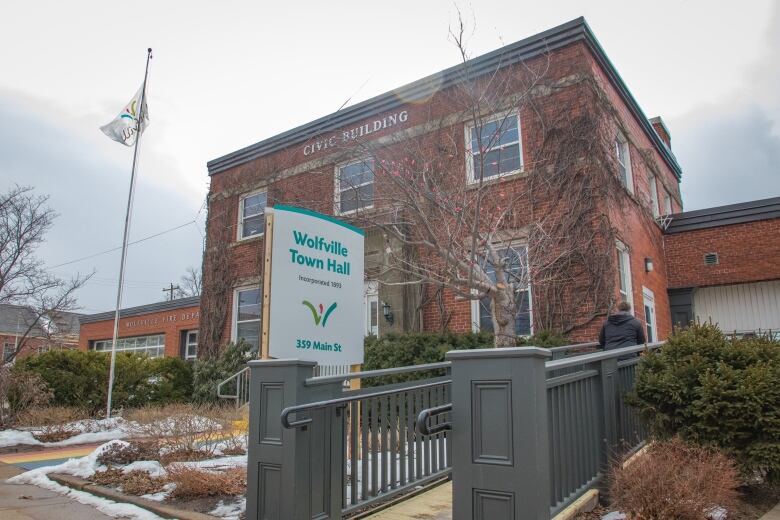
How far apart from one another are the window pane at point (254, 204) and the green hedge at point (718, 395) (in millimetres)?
13718

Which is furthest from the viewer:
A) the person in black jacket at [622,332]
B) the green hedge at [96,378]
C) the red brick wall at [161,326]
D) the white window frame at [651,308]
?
the red brick wall at [161,326]

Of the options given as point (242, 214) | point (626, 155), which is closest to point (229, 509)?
point (626, 155)

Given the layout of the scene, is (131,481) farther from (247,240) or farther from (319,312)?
(247,240)

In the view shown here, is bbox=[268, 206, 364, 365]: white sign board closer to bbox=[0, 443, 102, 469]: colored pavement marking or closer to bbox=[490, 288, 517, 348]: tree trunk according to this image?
bbox=[490, 288, 517, 348]: tree trunk

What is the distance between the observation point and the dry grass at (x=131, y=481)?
5770 millimetres

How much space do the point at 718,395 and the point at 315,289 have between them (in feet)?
12.5

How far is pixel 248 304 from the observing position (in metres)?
16.6

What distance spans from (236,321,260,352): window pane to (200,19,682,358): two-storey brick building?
11.9ft

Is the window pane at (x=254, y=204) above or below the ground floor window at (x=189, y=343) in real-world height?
above

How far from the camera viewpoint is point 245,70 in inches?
419

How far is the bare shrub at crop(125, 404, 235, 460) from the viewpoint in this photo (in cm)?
717

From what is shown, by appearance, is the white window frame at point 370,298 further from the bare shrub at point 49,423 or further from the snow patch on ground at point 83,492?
the snow patch on ground at point 83,492

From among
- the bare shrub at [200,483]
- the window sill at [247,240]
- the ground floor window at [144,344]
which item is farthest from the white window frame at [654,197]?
the ground floor window at [144,344]

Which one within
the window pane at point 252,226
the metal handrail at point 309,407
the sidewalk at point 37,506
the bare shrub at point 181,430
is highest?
the window pane at point 252,226
